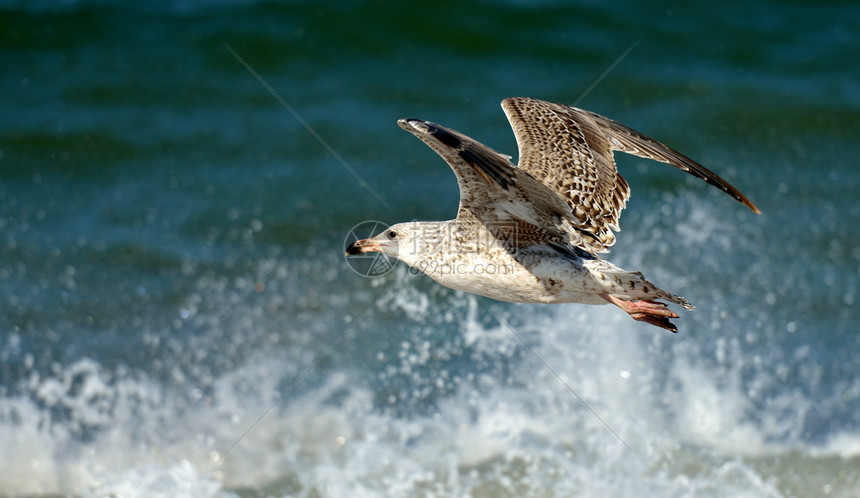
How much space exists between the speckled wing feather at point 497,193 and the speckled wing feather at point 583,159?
169mm

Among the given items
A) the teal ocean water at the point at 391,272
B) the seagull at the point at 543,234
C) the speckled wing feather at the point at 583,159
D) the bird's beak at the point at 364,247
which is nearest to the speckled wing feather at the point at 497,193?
the seagull at the point at 543,234

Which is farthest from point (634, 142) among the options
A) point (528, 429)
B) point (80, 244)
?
point (80, 244)

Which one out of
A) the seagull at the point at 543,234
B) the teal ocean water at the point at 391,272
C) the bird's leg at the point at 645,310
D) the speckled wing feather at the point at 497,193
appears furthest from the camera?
the teal ocean water at the point at 391,272

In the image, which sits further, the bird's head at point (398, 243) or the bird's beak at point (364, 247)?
the bird's beak at point (364, 247)

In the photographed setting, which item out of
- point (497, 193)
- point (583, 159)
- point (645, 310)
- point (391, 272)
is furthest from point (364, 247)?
point (391, 272)

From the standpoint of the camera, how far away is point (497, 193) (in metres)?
4.10

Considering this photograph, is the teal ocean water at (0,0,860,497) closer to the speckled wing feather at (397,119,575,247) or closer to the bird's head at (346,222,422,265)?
the bird's head at (346,222,422,265)

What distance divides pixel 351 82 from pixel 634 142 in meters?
4.55

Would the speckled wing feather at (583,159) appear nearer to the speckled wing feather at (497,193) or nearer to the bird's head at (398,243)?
the speckled wing feather at (497,193)

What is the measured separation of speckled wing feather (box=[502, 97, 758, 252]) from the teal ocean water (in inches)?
95.8

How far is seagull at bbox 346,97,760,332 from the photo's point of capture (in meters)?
4.20

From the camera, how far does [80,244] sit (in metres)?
7.66

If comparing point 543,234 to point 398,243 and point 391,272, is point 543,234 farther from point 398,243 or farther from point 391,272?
point 391,272

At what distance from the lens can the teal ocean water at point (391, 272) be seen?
641cm
